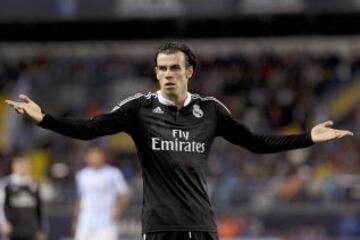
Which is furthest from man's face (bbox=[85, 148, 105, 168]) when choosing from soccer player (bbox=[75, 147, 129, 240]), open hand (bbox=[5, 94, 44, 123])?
open hand (bbox=[5, 94, 44, 123])

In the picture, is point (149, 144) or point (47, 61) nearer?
point (149, 144)

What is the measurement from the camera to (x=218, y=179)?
19.6m

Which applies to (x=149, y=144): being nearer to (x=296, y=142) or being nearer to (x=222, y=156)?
(x=296, y=142)

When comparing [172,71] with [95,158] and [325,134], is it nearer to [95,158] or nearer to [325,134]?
[325,134]

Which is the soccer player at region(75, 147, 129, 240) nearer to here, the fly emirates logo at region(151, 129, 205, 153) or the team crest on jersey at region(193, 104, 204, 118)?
the team crest on jersey at region(193, 104, 204, 118)

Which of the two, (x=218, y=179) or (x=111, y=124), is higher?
(x=218, y=179)

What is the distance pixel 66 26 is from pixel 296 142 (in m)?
19.5

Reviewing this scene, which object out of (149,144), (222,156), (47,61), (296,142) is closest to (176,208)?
(149,144)

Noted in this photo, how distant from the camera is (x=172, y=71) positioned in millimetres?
6082

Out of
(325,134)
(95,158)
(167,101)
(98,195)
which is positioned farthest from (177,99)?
(98,195)

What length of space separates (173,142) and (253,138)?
21.9 inches

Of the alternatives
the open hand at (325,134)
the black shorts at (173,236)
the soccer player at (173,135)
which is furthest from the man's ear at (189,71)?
the black shorts at (173,236)

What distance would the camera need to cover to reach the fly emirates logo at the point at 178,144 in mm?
6133

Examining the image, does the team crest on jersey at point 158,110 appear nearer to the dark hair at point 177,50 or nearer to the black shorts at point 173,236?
the dark hair at point 177,50
